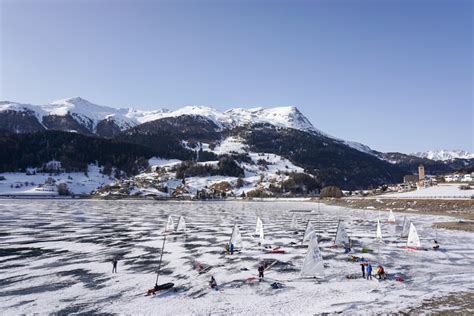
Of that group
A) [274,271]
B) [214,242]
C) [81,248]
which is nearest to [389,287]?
[274,271]

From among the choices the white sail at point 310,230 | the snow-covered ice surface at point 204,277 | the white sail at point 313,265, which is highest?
the white sail at point 310,230

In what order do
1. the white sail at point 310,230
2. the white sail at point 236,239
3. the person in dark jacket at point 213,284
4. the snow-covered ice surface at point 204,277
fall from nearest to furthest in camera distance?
the snow-covered ice surface at point 204,277 < the person in dark jacket at point 213,284 < the white sail at point 310,230 < the white sail at point 236,239

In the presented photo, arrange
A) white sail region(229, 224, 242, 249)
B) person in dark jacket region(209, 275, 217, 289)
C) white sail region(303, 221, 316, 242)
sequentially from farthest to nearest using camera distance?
white sail region(229, 224, 242, 249)
white sail region(303, 221, 316, 242)
person in dark jacket region(209, 275, 217, 289)

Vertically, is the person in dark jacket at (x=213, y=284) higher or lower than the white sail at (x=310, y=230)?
lower

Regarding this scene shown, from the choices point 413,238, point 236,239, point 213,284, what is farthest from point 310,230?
point 413,238

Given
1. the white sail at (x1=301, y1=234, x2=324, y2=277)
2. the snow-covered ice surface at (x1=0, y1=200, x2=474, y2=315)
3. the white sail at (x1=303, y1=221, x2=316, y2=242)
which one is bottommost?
the snow-covered ice surface at (x1=0, y1=200, x2=474, y2=315)

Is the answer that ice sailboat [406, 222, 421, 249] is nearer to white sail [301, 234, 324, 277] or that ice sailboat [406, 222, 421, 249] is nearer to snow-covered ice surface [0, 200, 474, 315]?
snow-covered ice surface [0, 200, 474, 315]

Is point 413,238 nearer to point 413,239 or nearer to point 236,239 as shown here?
point 413,239

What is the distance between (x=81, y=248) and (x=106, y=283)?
1632 cm

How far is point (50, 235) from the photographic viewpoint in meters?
54.0

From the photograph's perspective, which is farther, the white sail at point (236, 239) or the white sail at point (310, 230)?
the white sail at point (236, 239)

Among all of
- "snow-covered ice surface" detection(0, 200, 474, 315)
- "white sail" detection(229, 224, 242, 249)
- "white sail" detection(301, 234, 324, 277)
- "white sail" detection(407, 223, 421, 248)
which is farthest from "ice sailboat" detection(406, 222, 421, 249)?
"white sail" detection(229, 224, 242, 249)

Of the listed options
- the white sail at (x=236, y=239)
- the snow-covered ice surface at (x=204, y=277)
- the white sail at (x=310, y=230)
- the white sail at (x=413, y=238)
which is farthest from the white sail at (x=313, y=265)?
the white sail at (x=413, y=238)

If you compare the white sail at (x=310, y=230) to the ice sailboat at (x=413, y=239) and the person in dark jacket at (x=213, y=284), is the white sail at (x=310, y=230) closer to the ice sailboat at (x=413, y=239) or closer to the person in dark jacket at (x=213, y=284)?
the person in dark jacket at (x=213, y=284)
